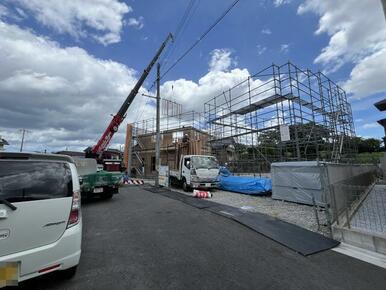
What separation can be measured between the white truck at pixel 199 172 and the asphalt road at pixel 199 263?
6.73 meters

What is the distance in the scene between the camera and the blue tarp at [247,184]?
35.5 ft

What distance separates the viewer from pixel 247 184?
1153 cm

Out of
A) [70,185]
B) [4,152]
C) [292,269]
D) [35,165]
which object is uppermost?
[4,152]

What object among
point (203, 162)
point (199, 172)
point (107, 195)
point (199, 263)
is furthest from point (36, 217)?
point (203, 162)

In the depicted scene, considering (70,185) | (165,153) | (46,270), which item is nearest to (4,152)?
(70,185)

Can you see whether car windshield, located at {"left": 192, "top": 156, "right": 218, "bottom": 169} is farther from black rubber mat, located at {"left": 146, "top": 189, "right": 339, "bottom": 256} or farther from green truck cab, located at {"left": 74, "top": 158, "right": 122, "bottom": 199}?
black rubber mat, located at {"left": 146, "top": 189, "right": 339, "bottom": 256}

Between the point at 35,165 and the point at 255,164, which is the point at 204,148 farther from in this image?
the point at 35,165

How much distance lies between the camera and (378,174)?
17828mm

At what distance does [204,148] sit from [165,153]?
16.5 feet

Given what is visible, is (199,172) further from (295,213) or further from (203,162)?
(295,213)

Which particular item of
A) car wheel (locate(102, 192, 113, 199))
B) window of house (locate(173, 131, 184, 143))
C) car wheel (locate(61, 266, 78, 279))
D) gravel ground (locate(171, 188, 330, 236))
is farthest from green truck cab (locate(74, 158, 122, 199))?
window of house (locate(173, 131, 184, 143))

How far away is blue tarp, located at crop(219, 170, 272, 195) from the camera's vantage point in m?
10.8

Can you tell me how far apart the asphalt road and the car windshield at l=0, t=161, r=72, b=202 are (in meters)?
1.25

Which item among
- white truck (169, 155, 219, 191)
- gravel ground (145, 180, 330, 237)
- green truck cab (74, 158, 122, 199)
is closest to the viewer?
gravel ground (145, 180, 330, 237)
